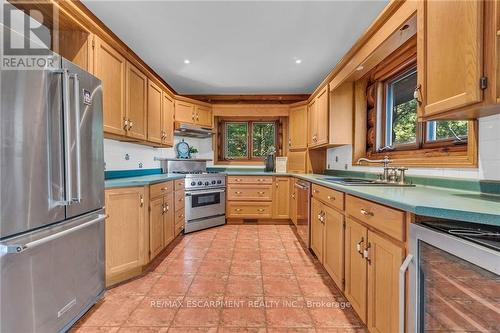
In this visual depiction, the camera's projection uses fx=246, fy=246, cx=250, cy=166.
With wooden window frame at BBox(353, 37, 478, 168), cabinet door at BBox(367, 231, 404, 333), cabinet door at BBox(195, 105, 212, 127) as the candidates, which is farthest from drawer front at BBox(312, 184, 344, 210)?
cabinet door at BBox(195, 105, 212, 127)

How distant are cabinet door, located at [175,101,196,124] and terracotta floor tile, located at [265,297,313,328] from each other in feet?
10.3

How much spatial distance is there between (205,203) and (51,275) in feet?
8.31

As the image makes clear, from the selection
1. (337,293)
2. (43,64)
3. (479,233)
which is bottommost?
(337,293)

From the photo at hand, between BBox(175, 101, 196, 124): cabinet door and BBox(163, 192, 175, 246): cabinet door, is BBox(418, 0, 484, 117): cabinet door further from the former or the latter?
BBox(175, 101, 196, 124): cabinet door

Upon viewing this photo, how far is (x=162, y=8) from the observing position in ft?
6.98

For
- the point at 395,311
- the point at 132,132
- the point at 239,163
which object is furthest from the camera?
the point at 239,163

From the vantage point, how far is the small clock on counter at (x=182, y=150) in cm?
445

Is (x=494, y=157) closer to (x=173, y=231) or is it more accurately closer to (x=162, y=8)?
(x=162, y=8)

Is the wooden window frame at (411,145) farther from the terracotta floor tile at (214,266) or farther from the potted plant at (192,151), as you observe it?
the potted plant at (192,151)

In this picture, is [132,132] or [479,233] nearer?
[479,233]

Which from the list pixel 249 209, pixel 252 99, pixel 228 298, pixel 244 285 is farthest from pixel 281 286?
pixel 252 99

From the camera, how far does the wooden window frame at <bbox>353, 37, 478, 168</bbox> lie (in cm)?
149

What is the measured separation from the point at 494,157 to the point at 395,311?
3.20 ft

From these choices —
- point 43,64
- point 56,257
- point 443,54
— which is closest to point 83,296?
point 56,257
